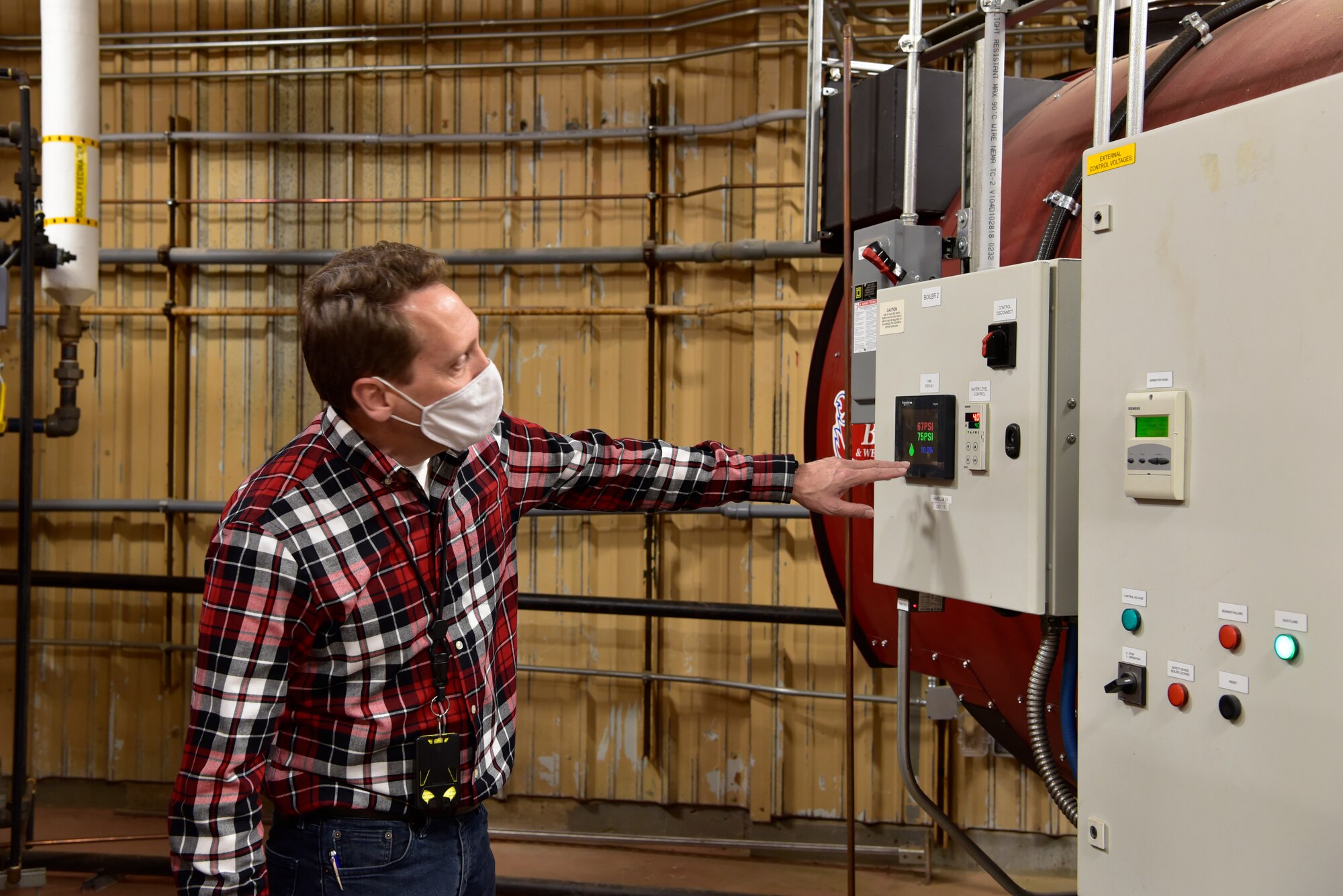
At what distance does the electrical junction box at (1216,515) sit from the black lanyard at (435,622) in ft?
2.95

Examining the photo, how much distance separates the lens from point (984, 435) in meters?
1.67

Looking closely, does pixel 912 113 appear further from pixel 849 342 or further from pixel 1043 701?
pixel 1043 701

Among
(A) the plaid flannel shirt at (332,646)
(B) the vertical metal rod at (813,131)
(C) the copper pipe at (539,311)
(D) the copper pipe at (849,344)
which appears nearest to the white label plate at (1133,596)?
(D) the copper pipe at (849,344)

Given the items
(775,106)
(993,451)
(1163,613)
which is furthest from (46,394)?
(1163,613)

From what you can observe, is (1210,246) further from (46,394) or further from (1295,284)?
(46,394)

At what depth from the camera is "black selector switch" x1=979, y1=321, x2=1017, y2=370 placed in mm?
1611

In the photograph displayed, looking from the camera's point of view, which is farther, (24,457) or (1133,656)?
(24,457)

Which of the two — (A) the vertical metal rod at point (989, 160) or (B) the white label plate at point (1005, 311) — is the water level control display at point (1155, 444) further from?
(A) the vertical metal rod at point (989, 160)

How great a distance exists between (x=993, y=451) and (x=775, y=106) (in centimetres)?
295

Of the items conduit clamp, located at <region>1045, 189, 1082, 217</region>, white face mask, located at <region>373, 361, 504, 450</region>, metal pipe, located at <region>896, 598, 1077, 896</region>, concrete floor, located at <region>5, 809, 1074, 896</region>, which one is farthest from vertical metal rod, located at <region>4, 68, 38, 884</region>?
conduit clamp, located at <region>1045, 189, 1082, 217</region>

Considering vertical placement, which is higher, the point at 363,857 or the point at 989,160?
the point at 989,160

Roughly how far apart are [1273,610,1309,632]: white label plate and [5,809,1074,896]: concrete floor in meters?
2.81

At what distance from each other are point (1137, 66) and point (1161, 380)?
494 millimetres

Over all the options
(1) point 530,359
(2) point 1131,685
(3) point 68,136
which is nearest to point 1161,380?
(2) point 1131,685
